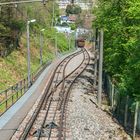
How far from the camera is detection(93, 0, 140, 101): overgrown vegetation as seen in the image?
30111 mm

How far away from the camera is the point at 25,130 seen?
2384 centimetres

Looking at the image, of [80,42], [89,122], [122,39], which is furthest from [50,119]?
[80,42]

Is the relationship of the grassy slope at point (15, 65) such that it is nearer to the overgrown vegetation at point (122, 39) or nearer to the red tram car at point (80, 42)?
the overgrown vegetation at point (122, 39)

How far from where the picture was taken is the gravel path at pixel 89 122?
78.0ft

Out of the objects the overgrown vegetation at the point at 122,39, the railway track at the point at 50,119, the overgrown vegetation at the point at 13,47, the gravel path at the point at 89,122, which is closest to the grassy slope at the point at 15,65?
the overgrown vegetation at the point at 13,47

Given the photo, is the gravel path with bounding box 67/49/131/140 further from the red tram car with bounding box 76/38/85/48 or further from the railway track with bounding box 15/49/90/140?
the red tram car with bounding box 76/38/85/48

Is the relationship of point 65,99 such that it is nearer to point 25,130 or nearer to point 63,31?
point 25,130

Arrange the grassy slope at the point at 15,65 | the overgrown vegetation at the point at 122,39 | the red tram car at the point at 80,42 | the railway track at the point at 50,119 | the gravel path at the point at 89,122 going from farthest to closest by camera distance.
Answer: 1. the red tram car at the point at 80,42
2. the grassy slope at the point at 15,65
3. the overgrown vegetation at the point at 122,39
4. the gravel path at the point at 89,122
5. the railway track at the point at 50,119

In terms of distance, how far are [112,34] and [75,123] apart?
18776 mm

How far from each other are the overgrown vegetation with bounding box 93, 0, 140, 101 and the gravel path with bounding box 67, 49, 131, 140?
274cm

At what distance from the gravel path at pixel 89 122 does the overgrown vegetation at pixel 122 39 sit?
2745 millimetres

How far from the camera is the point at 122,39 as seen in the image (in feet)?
131

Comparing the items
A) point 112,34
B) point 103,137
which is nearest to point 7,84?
point 112,34

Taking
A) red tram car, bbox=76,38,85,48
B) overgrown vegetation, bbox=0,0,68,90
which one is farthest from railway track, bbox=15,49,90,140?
red tram car, bbox=76,38,85,48
